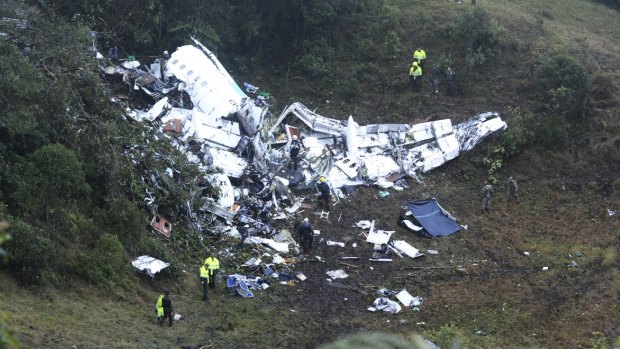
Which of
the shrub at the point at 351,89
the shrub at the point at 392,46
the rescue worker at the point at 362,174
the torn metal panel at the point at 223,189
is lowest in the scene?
the torn metal panel at the point at 223,189

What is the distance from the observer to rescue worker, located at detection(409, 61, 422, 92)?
88.5ft

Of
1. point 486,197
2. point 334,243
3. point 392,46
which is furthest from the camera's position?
point 392,46

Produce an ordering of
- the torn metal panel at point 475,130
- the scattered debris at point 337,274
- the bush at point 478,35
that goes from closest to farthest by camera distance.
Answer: the scattered debris at point 337,274
the torn metal panel at point 475,130
the bush at point 478,35

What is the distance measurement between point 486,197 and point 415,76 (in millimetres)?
5827

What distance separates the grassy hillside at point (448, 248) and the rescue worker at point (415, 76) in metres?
0.30

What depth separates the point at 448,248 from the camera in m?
21.1

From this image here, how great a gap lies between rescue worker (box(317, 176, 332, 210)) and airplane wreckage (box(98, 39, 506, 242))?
0.59 m

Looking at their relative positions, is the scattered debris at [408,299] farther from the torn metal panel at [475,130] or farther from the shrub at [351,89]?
the shrub at [351,89]

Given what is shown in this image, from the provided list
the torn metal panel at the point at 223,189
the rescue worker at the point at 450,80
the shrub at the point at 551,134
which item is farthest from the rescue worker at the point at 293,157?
the shrub at the point at 551,134

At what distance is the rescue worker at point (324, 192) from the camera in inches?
875

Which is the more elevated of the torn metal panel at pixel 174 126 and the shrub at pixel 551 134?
the shrub at pixel 551 134

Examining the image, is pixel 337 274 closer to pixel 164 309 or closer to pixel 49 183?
pixel 164 309

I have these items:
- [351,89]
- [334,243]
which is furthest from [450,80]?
[334,243]

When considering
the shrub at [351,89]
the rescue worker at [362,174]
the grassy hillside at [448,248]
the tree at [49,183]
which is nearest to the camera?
the grassy hillside at [448,248]
